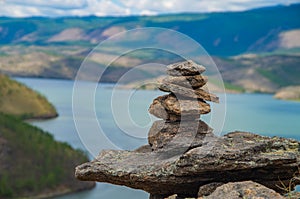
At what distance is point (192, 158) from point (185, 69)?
2829 mm

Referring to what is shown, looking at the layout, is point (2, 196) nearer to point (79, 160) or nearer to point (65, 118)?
point (79, 160)

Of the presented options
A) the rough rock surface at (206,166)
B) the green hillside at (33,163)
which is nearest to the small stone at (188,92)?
the rough rock surface at (206,166)

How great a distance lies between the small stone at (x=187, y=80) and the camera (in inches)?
608

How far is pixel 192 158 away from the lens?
1364 centimetres

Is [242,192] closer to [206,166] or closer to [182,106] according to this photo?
[206,166]

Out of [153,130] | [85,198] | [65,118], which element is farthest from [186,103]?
[65,118]

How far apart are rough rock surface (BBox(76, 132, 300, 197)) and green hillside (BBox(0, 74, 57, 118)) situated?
163 metres

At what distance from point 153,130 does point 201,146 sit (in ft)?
6.81

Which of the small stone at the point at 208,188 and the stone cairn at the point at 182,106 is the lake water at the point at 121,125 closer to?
the stone cairn at the point at 182,106

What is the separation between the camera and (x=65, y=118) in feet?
541

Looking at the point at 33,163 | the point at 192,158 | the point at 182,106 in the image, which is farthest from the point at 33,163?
the point at 192,158

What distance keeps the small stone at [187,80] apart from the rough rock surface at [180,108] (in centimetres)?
41

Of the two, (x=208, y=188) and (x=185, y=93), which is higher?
(x=185, y=93)

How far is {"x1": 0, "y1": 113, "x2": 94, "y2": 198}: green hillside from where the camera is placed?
112769 mm
